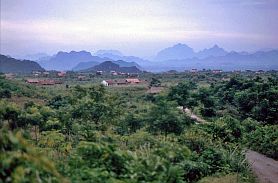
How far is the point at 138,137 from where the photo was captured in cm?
1273

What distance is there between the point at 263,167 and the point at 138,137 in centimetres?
443

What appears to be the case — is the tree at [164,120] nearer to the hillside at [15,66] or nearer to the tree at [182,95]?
the tree at [182,95]

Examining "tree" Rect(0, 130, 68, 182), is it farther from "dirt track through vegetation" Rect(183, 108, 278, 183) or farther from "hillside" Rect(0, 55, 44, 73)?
"hillside" Rect(0, 55, 44, 73)

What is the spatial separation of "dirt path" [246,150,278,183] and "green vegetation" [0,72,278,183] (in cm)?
46

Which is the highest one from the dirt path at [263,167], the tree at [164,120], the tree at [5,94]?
the tree at [164,120]

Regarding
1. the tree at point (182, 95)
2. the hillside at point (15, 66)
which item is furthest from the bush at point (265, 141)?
the hillside at point (15, 66)

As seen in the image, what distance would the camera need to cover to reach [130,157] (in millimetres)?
4586

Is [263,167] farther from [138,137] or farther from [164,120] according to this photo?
[164,120]

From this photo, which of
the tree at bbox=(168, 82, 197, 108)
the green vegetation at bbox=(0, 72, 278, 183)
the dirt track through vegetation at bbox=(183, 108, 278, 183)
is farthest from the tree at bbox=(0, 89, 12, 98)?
the dirt track through vegetation at bbox=(183, 108, 278, 183)

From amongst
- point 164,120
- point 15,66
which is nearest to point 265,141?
point 164,120

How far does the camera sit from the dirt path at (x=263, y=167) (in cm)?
1180

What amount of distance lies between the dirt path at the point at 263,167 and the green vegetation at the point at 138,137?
0.46 metres

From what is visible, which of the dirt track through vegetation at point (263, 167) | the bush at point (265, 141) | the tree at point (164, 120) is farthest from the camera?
the tree at point (164, 120)

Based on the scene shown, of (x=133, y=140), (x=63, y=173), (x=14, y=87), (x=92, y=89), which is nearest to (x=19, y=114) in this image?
(x=92, y=89)
